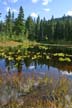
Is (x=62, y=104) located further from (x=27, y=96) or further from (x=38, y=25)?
(x=38, y=25)

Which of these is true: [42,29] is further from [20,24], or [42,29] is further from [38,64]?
[38,64]

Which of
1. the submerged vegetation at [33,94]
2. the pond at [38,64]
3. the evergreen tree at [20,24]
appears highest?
the evergreen tree at [20,24]

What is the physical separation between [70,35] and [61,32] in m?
5.46

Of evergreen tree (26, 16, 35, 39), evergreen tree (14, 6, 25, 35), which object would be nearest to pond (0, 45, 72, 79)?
evergreen tree (14, 6, 25, 35)

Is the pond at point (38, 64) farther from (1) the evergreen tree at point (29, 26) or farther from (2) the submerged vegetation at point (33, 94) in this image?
(1) the evergreen tree at point (29, 26)

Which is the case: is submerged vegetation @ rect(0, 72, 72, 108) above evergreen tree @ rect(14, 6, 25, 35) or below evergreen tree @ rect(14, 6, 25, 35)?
below

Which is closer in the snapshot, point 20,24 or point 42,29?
point 20,24

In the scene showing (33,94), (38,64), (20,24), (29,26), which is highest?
(20,24)

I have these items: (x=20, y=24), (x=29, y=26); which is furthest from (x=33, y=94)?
(x=29, y=26)

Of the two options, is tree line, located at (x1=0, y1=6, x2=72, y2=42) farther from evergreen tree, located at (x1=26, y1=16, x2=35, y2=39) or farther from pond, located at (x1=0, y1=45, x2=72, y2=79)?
pond, located at (x1=0, y1=45, x2=72, y2=79)

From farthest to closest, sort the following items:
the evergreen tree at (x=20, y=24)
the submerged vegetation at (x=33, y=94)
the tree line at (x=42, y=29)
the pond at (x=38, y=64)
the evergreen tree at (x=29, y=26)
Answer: the evergreen tree at (x=29, y=26)
the tree line at (x=42, y=29)
the evergreen tree at (x=20, y=24)
the pond at (x=38, y=64)
the submerged vegetation at (x=33, y=94)

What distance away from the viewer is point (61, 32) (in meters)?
104

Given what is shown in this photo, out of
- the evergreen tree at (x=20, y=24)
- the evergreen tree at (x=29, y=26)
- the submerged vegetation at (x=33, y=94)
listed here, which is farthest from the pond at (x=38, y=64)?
the evergreen tree at (x=29, y=26)

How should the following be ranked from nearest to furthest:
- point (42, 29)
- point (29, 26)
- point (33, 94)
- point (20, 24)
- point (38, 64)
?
point (33, 94), point (38, 64), point (20, 24), point (29, 26), point (42, 29)
